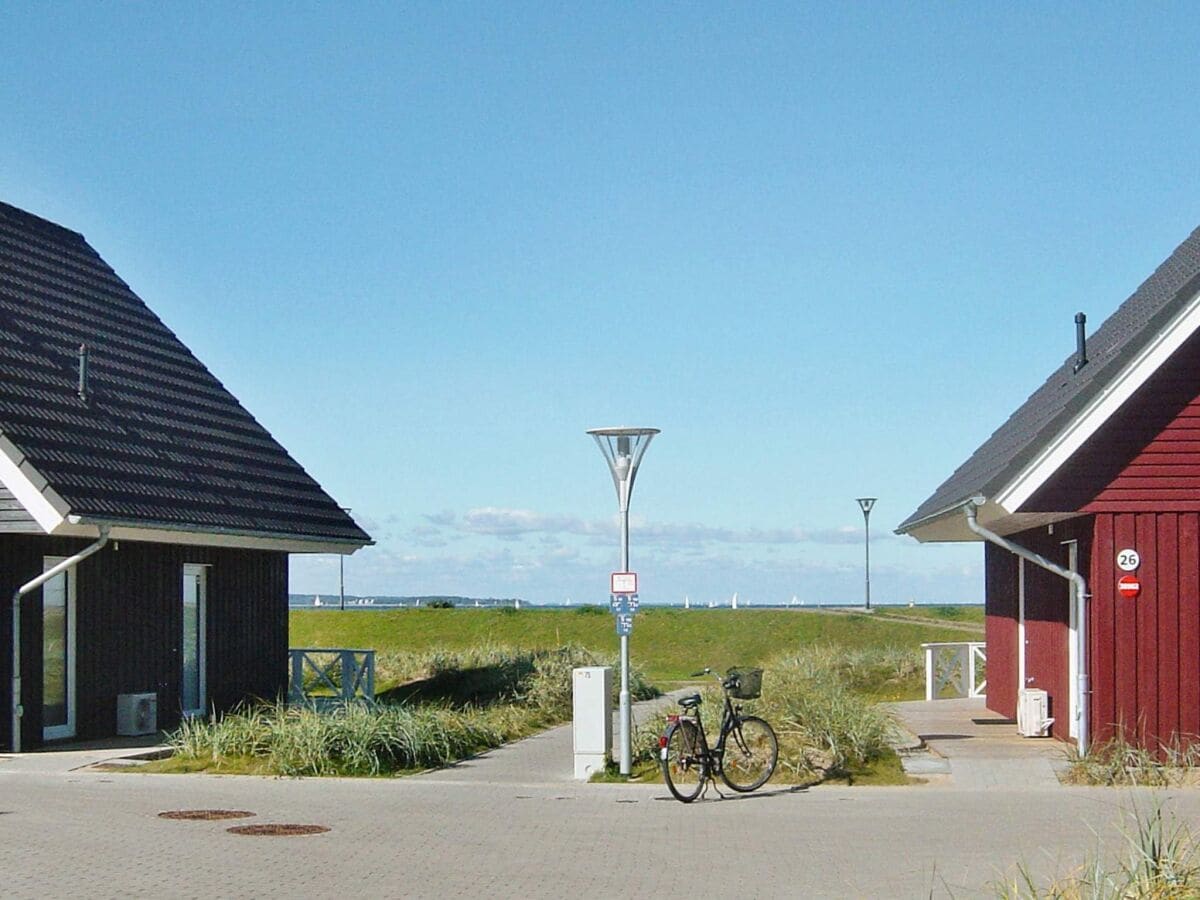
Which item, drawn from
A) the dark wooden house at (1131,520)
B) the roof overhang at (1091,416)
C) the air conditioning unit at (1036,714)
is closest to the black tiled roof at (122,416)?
the roof overhang at (1091,416)

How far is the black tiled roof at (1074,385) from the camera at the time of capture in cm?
1716

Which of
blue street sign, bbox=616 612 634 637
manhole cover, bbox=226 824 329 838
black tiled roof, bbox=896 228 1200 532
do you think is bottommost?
manhole cover, bbox=226 824 329 838

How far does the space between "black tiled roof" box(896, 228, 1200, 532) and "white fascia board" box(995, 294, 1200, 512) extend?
0.27 feet

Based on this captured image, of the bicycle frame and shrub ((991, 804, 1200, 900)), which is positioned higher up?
shrub ((991, 804, 1200, 900))

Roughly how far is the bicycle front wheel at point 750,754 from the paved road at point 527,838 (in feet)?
1.90

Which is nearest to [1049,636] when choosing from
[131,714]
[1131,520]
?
[1131,520]

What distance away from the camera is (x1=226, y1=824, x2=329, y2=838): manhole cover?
13.1m

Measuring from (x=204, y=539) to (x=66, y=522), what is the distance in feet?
13.4

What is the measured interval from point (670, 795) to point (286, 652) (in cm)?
1212

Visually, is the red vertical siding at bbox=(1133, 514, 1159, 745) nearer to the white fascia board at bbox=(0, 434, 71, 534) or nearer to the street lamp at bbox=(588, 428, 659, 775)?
the street lamp at bbox=(588, 428, 659, 775)

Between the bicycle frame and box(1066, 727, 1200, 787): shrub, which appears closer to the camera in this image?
the bicycle frame

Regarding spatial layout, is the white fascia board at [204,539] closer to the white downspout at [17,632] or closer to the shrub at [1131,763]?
the white downspout at [17,632]

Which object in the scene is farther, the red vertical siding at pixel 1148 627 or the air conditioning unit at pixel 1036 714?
the air conditioning unit at pixel 1036 714

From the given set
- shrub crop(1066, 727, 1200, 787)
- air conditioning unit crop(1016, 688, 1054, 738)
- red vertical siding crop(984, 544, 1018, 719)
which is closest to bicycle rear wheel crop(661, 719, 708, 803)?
shrub crop(1066, 727, 1200, 787)
